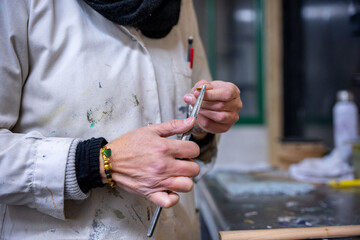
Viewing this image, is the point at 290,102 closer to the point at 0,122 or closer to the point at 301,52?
the point at 301,52

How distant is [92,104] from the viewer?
624 mm

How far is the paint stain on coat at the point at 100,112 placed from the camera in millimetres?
625

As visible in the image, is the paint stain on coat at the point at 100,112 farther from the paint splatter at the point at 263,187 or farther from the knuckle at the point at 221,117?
the paint splatter at the point at 263,187

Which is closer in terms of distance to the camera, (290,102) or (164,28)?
(164,28)

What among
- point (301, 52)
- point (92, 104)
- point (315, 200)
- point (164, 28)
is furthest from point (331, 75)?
point (92, 104)

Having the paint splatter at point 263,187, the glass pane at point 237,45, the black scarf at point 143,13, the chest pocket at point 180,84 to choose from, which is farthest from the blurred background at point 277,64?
the black scarf at point 143,13

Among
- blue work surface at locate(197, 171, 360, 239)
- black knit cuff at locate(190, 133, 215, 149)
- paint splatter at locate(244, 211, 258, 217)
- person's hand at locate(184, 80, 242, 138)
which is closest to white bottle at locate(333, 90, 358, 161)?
blue work surface at locate(197, 171, 360, 239)

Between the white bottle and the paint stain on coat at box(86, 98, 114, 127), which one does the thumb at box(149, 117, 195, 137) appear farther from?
the white bottle

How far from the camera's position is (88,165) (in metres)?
0.53

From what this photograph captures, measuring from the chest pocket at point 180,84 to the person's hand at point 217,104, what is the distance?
9 centimetres

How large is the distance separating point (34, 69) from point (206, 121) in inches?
15.2

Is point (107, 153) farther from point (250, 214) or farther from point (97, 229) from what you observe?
point (250, 214)

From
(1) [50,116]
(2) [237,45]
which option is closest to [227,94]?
(1) [50,116]

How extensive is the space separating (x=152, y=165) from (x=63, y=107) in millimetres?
233
